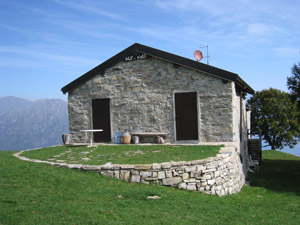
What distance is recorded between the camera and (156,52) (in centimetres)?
1388

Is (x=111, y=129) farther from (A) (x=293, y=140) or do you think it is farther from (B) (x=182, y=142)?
(A) (x=293, y=140)

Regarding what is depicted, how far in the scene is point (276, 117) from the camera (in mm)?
30984

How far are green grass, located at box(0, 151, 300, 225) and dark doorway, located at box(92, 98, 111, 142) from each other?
5.33 m

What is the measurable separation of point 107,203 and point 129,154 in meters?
4.61

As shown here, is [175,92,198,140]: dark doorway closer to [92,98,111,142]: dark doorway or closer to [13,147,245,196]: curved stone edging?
[92,98,111,142]: dark doorway

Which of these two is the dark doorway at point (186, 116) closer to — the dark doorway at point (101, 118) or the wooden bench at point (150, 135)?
the wooden bench at point (150, 135)

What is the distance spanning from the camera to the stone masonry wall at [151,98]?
13.1m

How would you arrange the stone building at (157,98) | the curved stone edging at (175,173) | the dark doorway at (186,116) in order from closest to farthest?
1. the curved stone edging at (175,173)
2. the stone building at (157,98)
3. the dark doorway at (186,116)

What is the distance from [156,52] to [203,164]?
21.6 ft

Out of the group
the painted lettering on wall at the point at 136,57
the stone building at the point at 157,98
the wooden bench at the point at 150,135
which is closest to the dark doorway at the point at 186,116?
the stone building at the point at 157,98

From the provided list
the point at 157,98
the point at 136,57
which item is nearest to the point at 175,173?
the point at 157,98

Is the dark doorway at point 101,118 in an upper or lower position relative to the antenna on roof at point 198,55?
lower

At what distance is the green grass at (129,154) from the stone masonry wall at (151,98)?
157cm

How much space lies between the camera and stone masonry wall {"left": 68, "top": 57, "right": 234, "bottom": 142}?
13.1 metres
